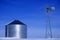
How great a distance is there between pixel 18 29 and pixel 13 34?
72.5 inches

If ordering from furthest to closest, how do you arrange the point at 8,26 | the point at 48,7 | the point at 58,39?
the point at 8,26
the point at 48,7
the point at 58,39

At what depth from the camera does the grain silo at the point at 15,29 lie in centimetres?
4131

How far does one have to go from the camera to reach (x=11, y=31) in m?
41.6

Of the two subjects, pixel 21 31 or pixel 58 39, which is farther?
pixel 21 31

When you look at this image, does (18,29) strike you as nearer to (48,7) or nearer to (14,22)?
(14,22)

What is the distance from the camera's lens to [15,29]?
41.4m

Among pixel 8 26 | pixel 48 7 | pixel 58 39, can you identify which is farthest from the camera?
pixel 8 26

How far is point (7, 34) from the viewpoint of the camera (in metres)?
41.8

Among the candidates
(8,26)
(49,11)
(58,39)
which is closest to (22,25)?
(8,26)

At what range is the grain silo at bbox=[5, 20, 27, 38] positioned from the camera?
41.3 metres

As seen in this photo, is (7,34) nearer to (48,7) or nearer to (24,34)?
(24,34)

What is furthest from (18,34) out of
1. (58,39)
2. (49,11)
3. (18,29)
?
(58,39)

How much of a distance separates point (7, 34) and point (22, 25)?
4632 millimetres

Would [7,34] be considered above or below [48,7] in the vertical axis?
below
